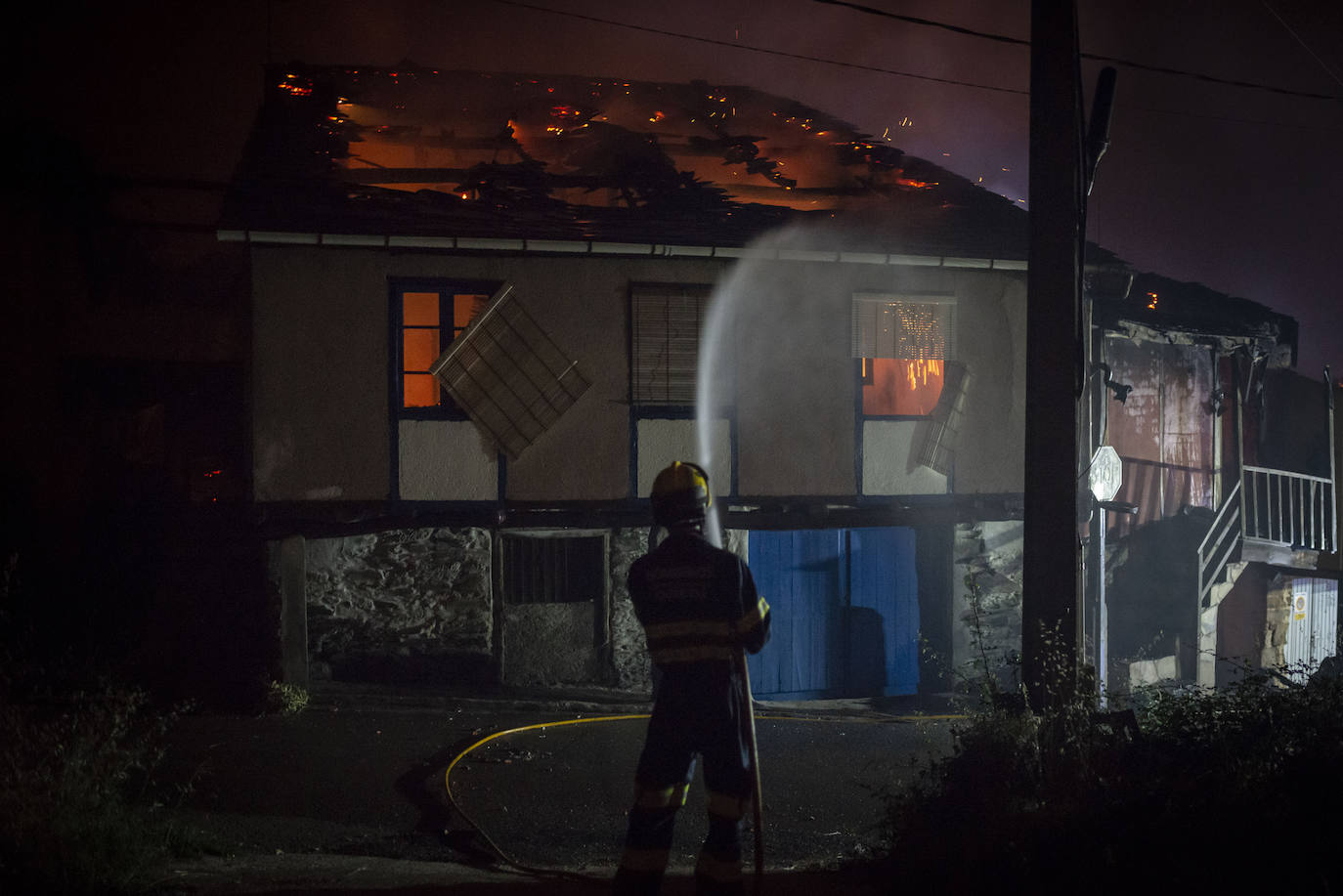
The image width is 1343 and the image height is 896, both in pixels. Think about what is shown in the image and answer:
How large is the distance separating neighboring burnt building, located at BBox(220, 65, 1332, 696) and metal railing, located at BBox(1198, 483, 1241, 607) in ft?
18.4

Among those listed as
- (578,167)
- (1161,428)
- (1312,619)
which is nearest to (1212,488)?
(1161,428)

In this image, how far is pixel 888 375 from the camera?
41.5ft

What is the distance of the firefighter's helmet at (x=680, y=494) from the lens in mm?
4496

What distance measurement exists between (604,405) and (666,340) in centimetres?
102

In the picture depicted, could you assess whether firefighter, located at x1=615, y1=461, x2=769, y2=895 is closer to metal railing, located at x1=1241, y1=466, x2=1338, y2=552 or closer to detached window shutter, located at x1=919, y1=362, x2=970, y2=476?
detached window shutter, located at x1=919, y1=362, x2=970, y2=476

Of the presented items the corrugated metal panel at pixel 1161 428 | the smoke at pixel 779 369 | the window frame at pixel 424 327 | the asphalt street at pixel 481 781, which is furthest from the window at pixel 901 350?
the corrugated metal panel at pixel 1161 428

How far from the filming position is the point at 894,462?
12.2 m

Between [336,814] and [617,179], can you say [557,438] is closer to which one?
[617,179]

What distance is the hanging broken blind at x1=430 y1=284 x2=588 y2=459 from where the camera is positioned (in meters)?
11.1

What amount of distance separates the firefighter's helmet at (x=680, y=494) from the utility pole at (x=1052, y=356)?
222 centimetres

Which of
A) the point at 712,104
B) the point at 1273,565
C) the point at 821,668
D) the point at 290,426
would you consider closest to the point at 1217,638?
the point at 1273,565

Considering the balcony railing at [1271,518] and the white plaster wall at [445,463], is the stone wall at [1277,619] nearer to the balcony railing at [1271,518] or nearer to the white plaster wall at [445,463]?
the balcony railing at [1271,518]

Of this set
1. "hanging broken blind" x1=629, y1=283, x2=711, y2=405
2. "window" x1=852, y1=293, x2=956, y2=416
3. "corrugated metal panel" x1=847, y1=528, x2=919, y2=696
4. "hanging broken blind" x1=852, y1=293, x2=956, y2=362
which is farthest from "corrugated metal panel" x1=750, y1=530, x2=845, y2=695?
"hanging broken blind" x1=852, y1=293, x2=956, y2=362

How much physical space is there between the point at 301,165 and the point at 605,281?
4008 mm
